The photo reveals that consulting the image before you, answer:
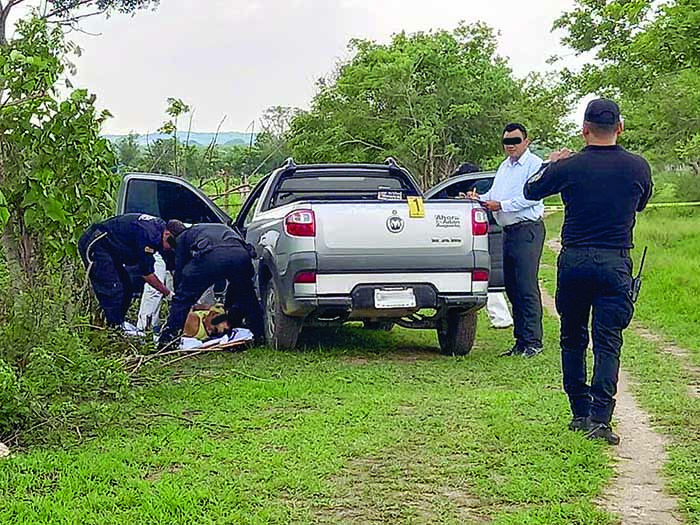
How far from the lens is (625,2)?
23016 millimetres

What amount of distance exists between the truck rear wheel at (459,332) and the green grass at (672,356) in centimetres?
137

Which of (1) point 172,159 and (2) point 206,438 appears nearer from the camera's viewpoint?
(2) point 206,438

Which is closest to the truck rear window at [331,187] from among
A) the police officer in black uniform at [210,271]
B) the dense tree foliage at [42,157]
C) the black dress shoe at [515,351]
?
the police officer in black uniform at [210,271]

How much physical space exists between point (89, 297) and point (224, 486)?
4.50 m

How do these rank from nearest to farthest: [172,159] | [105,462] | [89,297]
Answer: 1. [105,462]
2. [89,297]
3. [172,159]

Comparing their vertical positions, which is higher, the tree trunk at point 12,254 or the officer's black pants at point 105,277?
the tree trunk at point 12,254

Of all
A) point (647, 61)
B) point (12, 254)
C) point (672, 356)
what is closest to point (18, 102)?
point (12, 254)

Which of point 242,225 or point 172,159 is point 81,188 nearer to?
point 242,225

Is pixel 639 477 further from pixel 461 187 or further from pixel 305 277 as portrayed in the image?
pixel 461 187

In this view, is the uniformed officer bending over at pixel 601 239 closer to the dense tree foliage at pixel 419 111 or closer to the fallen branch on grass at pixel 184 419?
the fallen branch on grass at pixel 184 419

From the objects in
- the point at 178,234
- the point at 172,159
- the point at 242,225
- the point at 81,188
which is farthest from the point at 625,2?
the point at 81,188

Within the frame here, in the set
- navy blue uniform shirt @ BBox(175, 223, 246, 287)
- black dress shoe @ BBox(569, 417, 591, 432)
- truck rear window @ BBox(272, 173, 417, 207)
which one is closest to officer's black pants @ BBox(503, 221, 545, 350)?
truck rear window @ BBox(272, 173, 417, 207)

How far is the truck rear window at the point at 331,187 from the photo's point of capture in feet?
33.6

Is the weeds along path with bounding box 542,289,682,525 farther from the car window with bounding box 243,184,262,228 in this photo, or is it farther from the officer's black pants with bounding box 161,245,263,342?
the car window with bounding box 243,184,262,228
